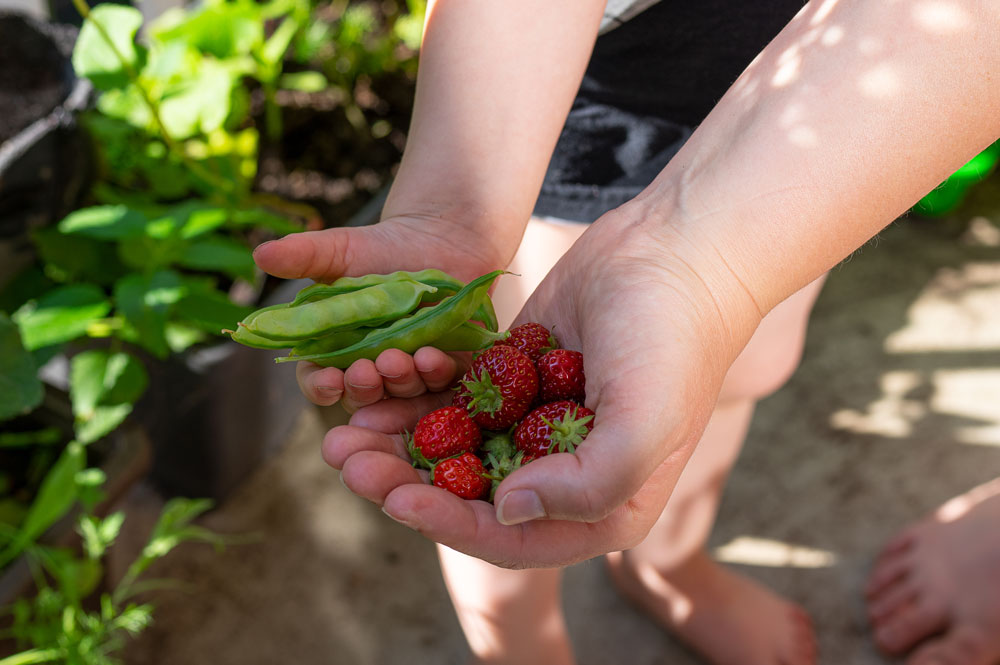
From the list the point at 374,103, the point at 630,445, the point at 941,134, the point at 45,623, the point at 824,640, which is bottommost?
the point at 824,640

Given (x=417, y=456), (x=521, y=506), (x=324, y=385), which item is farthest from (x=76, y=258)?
(x=521, y=506)

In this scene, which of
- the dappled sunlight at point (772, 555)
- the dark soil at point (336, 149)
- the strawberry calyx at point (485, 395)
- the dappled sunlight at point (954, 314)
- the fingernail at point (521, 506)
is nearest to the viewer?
the fingernail at point (521, 506)

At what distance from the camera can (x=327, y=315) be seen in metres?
1.02

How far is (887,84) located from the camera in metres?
0.89

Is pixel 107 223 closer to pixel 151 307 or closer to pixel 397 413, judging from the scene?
pixel 151 307

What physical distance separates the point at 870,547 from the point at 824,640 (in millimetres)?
300

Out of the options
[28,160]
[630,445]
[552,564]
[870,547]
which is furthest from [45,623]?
[870,547]

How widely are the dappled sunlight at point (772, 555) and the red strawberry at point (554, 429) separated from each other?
47.8 inches

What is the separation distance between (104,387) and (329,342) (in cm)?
69

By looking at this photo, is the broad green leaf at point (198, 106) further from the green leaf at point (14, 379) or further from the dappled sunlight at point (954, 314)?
the dappled sunlight at point (954, 314)

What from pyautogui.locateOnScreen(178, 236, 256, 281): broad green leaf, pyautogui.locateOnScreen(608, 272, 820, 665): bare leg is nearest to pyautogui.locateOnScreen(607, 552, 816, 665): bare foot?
pyautogui.locateOnScreen(608, 272, 820, 665): bare leg

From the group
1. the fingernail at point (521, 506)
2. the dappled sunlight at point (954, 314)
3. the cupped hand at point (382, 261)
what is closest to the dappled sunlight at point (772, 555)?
the dappled sunlight at point (954, 314)

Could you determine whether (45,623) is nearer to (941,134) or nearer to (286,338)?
(286,338)

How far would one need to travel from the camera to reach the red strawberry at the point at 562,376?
100 centimetres
